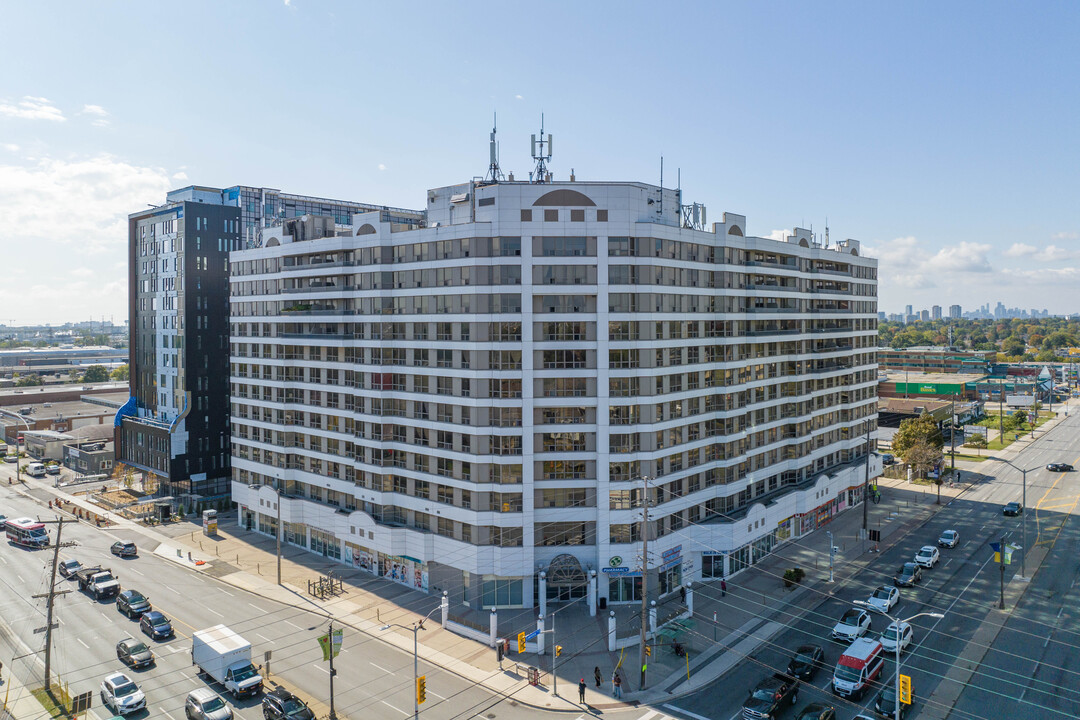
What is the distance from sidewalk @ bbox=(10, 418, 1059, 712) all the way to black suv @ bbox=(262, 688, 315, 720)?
1058 cm

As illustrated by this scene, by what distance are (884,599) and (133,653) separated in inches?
2404

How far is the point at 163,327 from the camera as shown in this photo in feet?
336

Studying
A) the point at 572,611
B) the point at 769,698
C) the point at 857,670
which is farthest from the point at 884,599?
the point at 572,611

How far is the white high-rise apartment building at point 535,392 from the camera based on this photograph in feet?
188

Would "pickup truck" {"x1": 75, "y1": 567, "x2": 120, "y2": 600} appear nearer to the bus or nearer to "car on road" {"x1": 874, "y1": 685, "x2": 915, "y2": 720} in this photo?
the bus

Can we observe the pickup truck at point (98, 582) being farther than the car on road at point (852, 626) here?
Yes

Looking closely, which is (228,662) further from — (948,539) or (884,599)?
(948,539)

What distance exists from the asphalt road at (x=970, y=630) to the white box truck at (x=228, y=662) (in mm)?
28478

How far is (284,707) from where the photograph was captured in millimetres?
40125

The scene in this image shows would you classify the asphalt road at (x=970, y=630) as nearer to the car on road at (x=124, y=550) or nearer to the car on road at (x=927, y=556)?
the car on road at (x=927, y=556)

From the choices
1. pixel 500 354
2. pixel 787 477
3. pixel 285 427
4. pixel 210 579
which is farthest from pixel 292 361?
pixel 787 477

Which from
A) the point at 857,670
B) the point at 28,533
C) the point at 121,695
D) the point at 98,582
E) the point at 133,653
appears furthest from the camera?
the point at 28,533

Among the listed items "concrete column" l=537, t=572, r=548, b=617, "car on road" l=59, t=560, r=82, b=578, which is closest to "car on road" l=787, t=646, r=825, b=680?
"concrete column" l=537, t=572, r=548, b=617

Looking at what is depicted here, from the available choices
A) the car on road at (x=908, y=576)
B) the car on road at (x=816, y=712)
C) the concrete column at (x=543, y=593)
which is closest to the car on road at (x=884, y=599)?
the car on road at (x=908, y=576)
